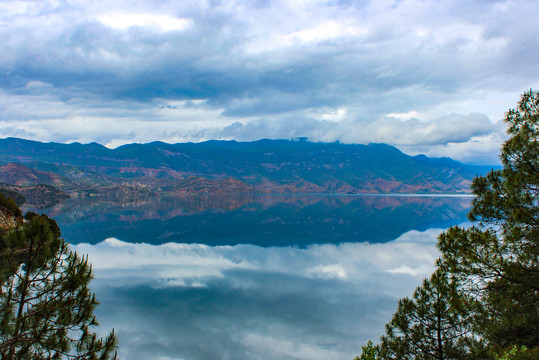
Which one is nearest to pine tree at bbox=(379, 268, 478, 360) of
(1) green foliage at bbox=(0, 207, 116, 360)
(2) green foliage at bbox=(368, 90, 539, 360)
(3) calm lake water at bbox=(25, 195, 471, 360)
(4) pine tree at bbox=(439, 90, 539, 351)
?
(2) green foliage at bbox=(368, 90, 539, 360)

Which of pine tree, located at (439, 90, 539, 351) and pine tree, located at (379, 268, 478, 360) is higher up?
pine tree, located at (439, 90, 539, 351)

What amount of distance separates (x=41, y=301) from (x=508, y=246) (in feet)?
55.6

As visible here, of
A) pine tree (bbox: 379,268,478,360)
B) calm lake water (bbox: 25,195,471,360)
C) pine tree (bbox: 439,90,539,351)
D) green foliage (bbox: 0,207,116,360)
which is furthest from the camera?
calm lake water (bbox: 25,195,471,360)

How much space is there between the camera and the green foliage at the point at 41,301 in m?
9.43

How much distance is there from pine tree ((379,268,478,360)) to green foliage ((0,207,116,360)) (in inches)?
508

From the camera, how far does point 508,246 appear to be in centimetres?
1342

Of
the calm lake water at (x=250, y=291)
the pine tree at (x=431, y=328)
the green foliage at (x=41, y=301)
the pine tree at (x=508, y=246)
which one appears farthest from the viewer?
the calm lake water at (x=250, y=291)

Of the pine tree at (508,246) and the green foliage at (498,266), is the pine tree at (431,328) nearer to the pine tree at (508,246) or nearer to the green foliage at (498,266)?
the green foliage at (498,266)

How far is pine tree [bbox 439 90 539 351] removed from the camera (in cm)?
1230

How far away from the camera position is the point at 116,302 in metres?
34.1

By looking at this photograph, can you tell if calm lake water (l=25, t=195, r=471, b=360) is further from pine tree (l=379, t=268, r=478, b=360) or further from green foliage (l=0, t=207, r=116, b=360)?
green foliage (l=0, t=207, r=116, b=360)

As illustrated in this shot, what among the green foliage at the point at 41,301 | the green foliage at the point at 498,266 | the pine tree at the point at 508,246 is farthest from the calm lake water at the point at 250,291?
the green foliage at the point at 41,301

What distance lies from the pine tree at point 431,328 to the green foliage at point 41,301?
12.9 m

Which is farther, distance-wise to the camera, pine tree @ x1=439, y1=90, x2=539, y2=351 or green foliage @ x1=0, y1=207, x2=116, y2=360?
pine tree @ x1=439, y1=90, x2=539, y2=351
